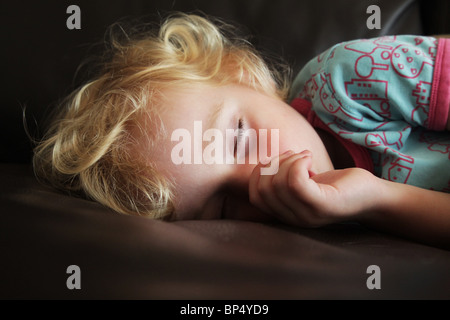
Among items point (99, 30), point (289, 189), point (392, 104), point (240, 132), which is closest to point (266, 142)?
point (240, 132)

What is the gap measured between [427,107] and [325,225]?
0.31 metres

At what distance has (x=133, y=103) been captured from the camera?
2.56 ft

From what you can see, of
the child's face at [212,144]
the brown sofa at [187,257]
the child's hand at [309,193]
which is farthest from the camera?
the child's face at [212,144]

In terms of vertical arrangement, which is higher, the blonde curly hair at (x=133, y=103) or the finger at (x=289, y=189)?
the blonde curly hair at (x=133, y=103)

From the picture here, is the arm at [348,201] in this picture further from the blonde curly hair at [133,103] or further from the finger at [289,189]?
the blonde curly hair at [133,103]

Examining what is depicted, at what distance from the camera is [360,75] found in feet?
2.70

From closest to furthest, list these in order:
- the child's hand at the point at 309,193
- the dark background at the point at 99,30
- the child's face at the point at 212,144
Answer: the child's hand at the point at 309,193, the child's face at the point at 212,144, the dark background at the point at 99,30

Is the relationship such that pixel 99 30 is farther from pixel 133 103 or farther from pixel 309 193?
pixel 309 193

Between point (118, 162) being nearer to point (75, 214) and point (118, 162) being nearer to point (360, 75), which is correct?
point (75, 214)

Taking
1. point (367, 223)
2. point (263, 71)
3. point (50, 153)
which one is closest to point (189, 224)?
point (367, 223)

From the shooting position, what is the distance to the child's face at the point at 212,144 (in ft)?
2.36

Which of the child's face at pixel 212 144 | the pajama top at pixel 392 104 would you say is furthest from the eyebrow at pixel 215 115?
the pajama top at pixel 392 104

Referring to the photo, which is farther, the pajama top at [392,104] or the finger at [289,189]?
the pajama top at [392,104]

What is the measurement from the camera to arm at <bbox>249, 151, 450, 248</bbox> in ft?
2.02
